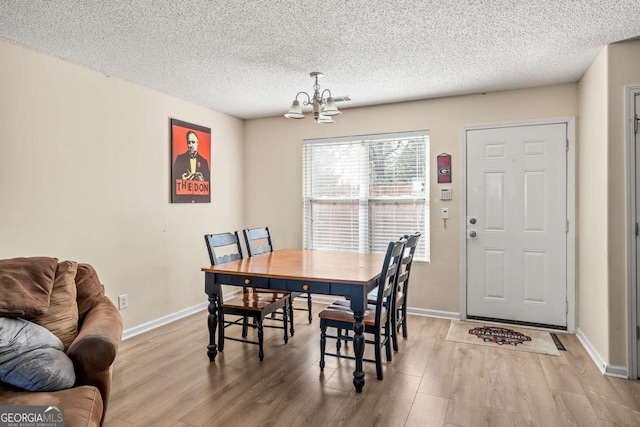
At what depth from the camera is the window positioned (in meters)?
4.25

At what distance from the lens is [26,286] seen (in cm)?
204

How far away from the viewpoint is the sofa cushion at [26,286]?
1.88m

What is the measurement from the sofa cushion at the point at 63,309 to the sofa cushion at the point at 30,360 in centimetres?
17

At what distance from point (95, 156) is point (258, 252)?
1647mm

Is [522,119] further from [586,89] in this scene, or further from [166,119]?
[166,119]

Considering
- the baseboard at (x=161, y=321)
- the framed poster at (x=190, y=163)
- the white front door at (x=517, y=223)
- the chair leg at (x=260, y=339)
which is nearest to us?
the chair leg at (x=260, y=339)

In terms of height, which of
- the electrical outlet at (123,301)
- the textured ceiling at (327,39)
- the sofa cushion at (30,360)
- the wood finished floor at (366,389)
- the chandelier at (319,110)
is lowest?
the wood finished floor at (366,389)

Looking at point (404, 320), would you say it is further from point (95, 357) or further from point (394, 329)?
point (95, 357)

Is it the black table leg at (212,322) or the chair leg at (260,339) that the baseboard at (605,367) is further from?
the black table leg at (212,322)

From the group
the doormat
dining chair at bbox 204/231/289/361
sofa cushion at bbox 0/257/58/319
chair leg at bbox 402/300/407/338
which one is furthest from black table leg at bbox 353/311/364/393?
sofa cushion at bbox 0/257/58/319

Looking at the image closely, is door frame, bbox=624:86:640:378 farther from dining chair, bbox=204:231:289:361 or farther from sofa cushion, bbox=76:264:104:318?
sofa cushion, bbox=76:264:104:318

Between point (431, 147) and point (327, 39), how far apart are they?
6.40ft

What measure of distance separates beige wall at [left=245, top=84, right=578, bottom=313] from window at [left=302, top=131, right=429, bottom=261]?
0.11 meters

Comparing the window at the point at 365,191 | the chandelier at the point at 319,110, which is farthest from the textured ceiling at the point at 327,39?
the window at the point at 365,191
